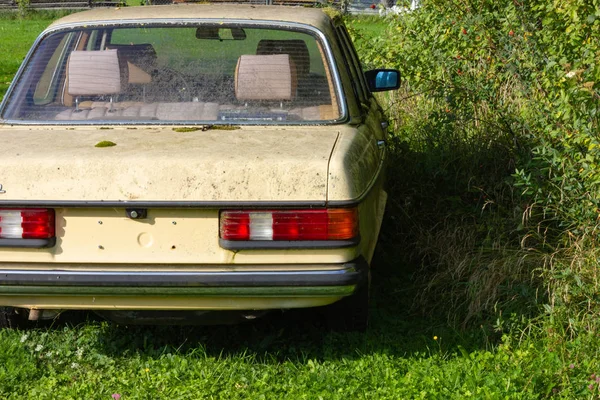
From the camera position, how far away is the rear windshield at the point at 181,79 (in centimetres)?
461

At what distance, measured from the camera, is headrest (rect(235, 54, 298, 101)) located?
464 cm

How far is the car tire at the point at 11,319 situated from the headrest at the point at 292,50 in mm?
1814

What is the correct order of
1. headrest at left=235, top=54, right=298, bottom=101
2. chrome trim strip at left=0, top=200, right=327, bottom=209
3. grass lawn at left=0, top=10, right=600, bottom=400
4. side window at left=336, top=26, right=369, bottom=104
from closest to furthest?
1. chrome trim strip at left=0, top=200, right=327, bottom=209
2. grass lawn at left=0, top=10, right=600, bottom=400
3. headrest at left=235, top=54, right=298, bottom=101
4. side window at left=336, top=26, right=369, bottom=104

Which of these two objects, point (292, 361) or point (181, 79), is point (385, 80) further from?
point (292, 361)

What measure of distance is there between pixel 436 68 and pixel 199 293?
3713 mm

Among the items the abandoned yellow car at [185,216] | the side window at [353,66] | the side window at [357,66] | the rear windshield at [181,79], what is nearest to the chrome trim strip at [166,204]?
the abandoned yellow car at [185,216]

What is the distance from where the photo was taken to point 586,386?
13.5 feet

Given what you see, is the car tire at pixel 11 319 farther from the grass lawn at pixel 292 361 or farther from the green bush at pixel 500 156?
the green bush at pixel 500 156

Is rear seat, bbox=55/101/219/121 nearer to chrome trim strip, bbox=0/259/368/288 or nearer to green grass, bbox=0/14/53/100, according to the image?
chrome trim strip, bbox=0/259/368/288

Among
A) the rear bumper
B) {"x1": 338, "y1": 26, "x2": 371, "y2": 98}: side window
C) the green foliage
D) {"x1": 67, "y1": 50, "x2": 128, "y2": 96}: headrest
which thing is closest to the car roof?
{"x1": 67, "y1": 50, "x2": 128, "y2": 96}: headrest

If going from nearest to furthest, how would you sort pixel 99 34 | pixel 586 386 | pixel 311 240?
1. pixel 311 240
2. pixel 586 386
3. pixel 99 34

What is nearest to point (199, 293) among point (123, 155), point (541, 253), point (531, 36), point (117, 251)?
point (117, 251)

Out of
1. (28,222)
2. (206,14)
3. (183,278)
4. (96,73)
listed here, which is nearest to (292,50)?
(206,14)

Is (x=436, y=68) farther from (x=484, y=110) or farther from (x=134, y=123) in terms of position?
(x=134, y=123)
